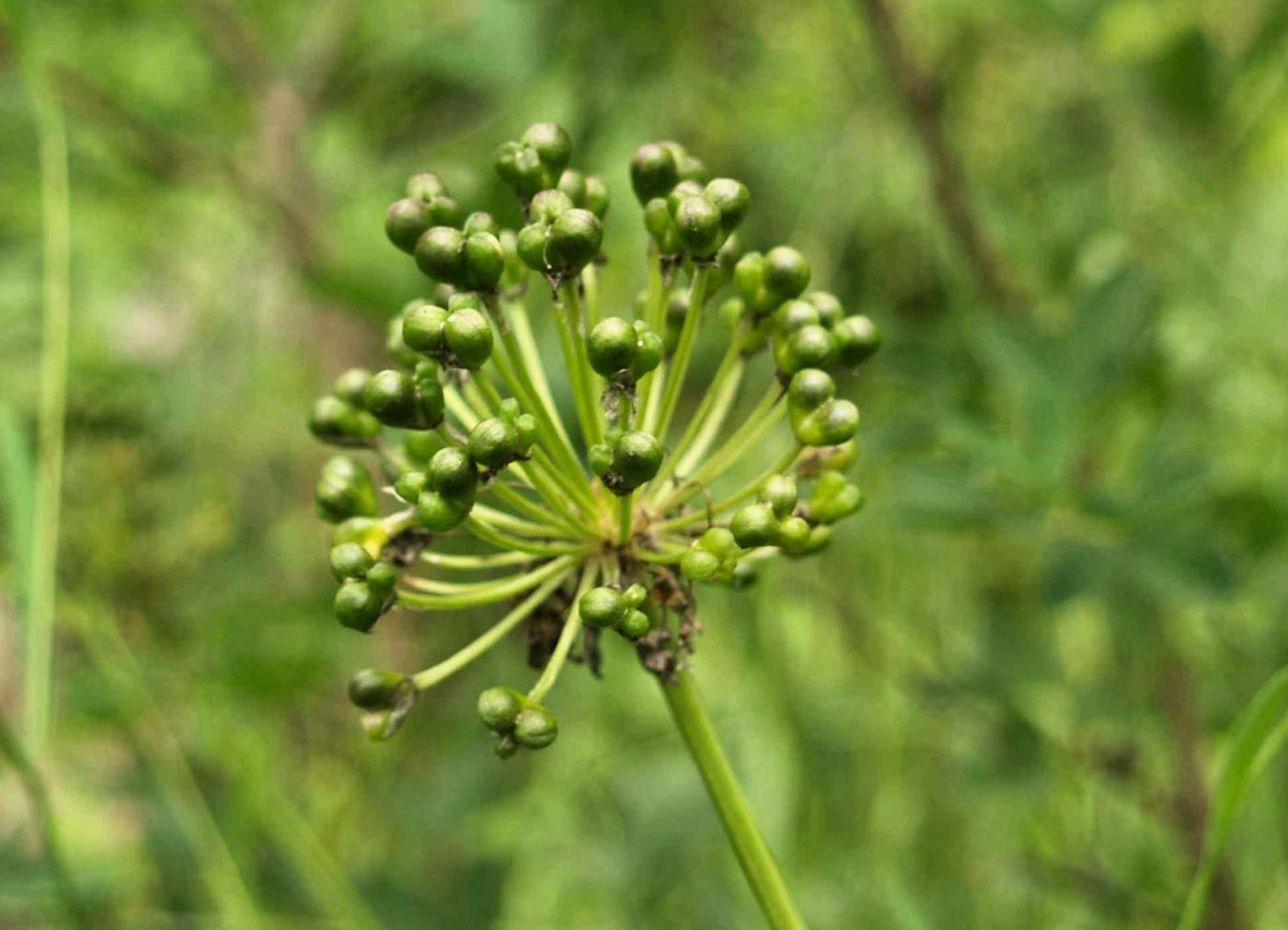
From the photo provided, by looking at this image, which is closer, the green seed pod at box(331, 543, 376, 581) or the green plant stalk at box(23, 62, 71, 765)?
the green seed pod at box(331, 543, 376, 581)

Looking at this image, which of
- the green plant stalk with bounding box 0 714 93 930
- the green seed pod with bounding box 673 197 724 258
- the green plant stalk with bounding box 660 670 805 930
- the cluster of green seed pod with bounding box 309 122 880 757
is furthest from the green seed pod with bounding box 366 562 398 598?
the green plant stalk with bounding box 0 714 93 930

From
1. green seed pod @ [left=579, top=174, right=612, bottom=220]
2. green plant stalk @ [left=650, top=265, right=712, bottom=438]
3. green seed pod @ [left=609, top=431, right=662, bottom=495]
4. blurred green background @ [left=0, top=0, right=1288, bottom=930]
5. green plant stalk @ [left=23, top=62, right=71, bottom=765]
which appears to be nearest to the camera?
green seed pod @ [left=609, top=431, right=662, bottom=495]

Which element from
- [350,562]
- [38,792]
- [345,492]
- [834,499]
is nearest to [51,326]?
[38,792]

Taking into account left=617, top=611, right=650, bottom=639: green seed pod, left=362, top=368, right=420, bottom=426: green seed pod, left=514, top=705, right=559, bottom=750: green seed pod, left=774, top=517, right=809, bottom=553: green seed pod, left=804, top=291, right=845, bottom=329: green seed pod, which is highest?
left=362, top=368, right=420, bottom=426: green seed pod

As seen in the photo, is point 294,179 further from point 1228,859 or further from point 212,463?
point 1228,859

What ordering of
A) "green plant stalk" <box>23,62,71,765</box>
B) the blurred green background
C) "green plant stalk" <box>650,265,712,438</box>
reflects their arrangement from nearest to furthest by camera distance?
"green plant stalk" <box>650,265,712,438</box> → "green plant stalk" <box>23,62,71,765</box> → the blurred green background

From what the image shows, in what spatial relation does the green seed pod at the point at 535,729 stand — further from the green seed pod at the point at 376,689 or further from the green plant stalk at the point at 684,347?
the green plant stalk at the point at 684,347

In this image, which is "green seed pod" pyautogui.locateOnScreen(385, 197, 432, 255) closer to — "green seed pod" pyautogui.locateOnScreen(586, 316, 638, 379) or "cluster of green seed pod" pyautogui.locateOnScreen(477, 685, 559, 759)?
"green seed pod" pyautogui.locateOnScreen(586, 316, 638, 379)

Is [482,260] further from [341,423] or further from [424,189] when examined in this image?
[341,423]
